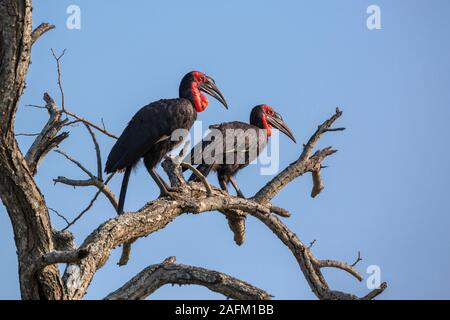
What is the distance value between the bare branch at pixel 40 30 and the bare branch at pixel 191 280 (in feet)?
5.87

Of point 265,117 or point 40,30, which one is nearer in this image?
point 40,30

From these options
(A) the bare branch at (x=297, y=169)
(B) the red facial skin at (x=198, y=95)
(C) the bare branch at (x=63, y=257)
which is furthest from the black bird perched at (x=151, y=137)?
(C) the bare branch at (x=63, y=257)

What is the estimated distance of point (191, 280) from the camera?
19.9 feet

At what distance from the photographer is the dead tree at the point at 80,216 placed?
16.4 feet

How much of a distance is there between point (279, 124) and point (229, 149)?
1.65 meters

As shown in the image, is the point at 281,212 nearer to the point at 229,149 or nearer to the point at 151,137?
the point at 151,137

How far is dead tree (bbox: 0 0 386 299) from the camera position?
501 cm

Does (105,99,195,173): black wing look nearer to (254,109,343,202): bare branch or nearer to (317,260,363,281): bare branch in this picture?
(254,109,343,202): bare branch

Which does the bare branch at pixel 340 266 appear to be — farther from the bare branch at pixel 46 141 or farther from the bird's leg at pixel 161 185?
the bare branch at pixel 46 141

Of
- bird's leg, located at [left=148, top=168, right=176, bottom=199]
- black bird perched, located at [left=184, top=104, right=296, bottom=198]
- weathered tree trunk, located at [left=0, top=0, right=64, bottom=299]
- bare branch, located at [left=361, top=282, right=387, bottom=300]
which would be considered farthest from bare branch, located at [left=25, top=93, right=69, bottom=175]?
bare branch, located at [left=361, top=282, right=387, bottom=300]

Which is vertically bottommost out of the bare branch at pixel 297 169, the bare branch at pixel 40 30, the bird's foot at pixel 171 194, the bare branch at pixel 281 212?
the bare branch at pixel 281 212

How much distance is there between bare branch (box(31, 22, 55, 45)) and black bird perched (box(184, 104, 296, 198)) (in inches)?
139

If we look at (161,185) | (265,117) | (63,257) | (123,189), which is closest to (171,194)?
(161,185)
